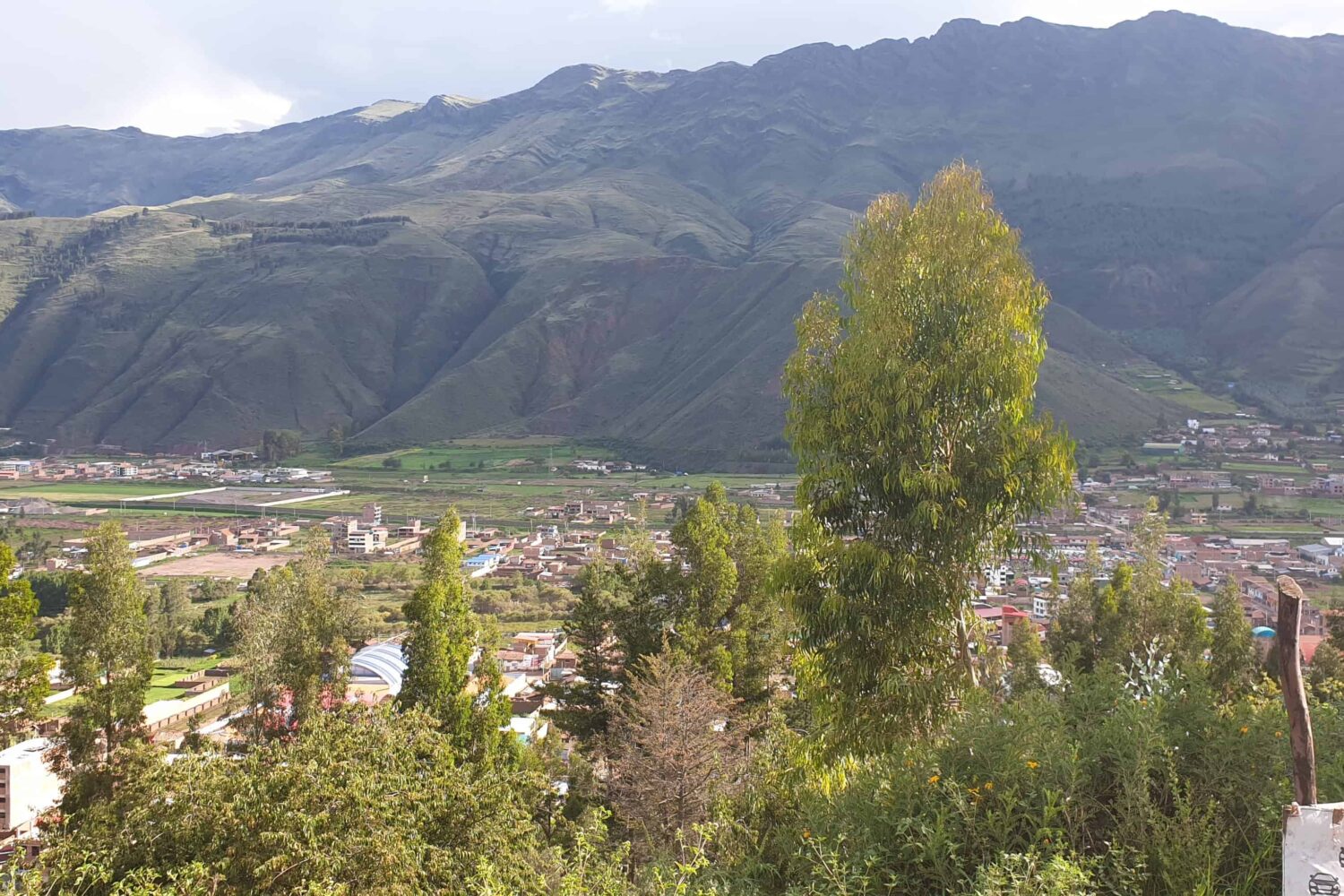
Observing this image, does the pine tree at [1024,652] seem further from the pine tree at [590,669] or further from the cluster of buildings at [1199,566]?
the pine tree at [590,669]

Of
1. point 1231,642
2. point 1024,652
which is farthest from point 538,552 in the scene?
point 1231,642

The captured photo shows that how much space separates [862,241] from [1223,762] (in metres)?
4.64

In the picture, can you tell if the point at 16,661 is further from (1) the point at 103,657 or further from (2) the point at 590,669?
(2) the point at 590,669

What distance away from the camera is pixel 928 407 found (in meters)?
6.76

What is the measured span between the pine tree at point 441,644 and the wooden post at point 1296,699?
11886 mm

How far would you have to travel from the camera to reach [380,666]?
3138cm

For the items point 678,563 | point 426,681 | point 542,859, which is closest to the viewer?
point 542,859

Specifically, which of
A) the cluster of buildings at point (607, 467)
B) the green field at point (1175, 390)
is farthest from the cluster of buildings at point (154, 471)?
the green field at point (1175, 390)

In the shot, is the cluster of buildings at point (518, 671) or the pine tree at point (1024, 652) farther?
the cluster of buildings at point (518, 671)

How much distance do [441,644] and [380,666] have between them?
1936cm

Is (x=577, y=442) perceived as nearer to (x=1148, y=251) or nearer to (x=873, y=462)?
(x=873, y=462)

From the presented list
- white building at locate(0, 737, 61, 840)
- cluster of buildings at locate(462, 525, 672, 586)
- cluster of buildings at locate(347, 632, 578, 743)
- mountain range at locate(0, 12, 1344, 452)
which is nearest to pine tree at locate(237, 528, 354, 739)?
cluster of buildings at locate(347, 632, 578, 743)

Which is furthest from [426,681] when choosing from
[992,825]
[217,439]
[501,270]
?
[501,270]

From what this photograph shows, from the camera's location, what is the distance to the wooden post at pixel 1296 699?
12.2 ft
